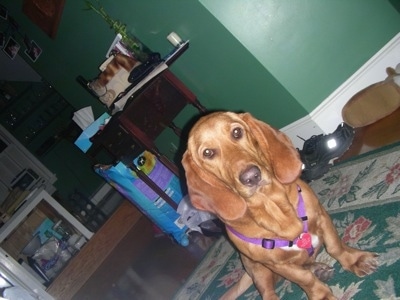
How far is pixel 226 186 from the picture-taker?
1.84 metres

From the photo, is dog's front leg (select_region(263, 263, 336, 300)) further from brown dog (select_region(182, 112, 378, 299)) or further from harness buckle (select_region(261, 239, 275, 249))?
harness buckle (select_region(261, 239, 275, 249))

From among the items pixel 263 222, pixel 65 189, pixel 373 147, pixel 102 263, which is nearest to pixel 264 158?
pixel 263 222

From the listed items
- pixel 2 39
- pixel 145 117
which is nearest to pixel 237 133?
pixel 145 117

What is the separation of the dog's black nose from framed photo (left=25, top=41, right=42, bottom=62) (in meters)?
4.70

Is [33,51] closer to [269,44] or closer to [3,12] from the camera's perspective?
[3,12]

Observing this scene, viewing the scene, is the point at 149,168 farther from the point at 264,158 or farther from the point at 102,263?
the point at 264,158

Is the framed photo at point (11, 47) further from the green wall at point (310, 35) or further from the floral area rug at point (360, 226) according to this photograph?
the floral area rug at point (360, 226)

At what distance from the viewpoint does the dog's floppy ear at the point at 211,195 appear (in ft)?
5.76

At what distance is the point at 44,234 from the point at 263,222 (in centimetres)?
331

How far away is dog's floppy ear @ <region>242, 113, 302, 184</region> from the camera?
1.71 metres

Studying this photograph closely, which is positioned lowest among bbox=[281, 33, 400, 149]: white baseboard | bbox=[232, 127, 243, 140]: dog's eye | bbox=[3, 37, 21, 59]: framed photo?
bbox=[281, 33, 400, 149]: white baseboard

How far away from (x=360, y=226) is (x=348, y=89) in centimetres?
140

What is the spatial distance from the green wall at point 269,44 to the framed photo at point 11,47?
276 centimetres

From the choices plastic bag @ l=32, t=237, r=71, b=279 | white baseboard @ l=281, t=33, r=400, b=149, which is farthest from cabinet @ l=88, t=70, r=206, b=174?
plastic bag @ l=32, t=237, r=71, b=279
